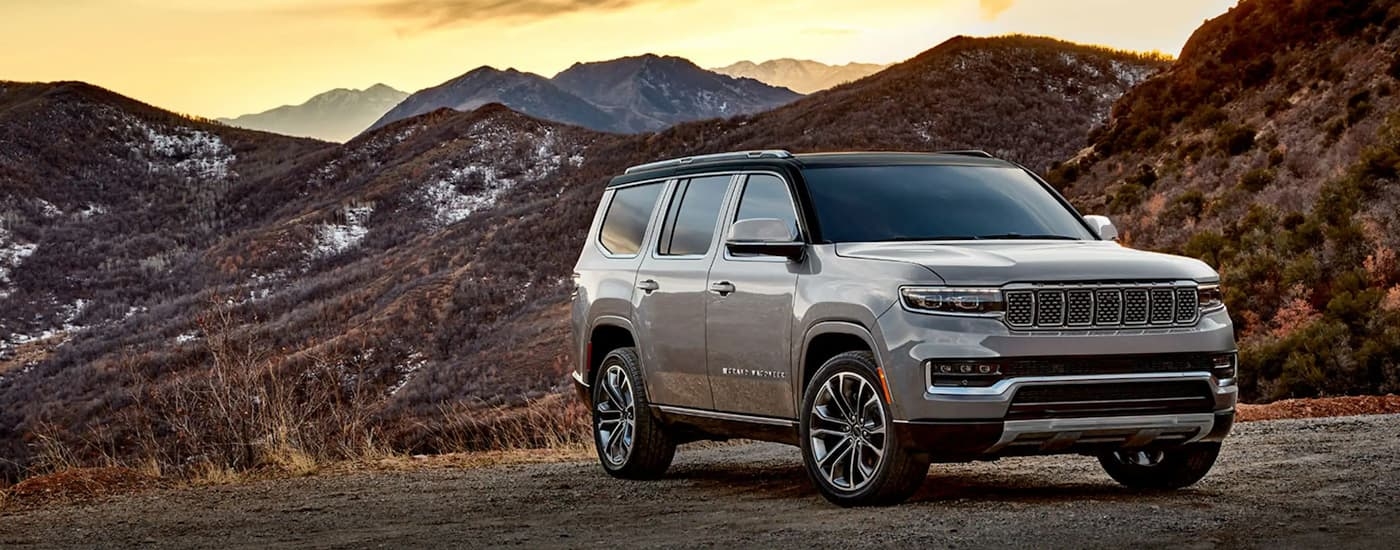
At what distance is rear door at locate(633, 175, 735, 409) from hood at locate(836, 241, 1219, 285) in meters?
1.34

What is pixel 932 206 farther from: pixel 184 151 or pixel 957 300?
pixel 184 151

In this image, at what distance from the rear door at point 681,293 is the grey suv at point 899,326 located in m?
0.01

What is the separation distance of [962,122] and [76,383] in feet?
137

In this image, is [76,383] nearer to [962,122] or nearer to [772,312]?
[962,122]

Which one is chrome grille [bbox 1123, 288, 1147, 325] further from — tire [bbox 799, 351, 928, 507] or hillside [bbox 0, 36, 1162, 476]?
hillside [bbox 0, 36, 1162, 476]

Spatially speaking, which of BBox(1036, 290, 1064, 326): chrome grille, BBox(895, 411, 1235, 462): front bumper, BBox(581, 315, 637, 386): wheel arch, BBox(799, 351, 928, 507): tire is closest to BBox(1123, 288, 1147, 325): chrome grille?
BBox(1036, 290, 1064, 326): chrome grille

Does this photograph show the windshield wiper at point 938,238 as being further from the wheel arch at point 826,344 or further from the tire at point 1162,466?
the tire at point 1162,466

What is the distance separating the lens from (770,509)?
8922 millimetres

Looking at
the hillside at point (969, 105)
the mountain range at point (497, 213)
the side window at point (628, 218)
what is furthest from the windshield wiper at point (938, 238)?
the hillside at point (969, 105)

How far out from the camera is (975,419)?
782cm

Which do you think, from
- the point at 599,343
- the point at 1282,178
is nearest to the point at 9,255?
the point at 1282,178

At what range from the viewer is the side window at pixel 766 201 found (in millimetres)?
9266

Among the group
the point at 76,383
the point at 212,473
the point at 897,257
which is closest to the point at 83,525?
the point at 212,473

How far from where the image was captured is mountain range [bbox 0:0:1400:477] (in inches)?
980
